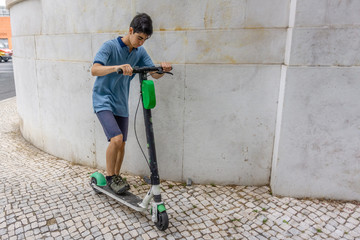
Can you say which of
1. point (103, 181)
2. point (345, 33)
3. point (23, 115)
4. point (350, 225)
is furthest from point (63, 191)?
point (345, 33)

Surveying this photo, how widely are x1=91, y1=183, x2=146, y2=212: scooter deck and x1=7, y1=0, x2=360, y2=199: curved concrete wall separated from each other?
27.0 inches

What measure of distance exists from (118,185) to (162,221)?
2.50ft

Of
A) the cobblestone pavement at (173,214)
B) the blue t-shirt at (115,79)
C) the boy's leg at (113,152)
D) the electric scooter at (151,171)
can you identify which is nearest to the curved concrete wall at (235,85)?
the cobblestone pavement at (173,214)

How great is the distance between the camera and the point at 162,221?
2697mm

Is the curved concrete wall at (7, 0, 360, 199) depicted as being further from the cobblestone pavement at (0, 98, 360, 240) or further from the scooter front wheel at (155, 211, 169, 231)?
the scooter front wheel at (155, 211, 169, 231)

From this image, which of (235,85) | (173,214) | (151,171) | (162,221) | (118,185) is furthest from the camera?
(235,85)

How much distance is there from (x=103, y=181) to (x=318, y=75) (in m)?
2.72

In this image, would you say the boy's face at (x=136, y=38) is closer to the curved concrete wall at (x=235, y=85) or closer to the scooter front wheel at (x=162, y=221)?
the curved concrete wall at (x=235, y=85)

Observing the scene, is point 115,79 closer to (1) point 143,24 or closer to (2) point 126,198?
(1) point 143,24

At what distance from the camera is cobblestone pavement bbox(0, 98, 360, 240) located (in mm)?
2750

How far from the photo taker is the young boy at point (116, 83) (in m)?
2.80

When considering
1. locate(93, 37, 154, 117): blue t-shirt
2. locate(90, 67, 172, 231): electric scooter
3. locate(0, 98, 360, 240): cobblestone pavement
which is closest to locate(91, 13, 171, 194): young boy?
locate(93, 37, 154, 117): blue t-shirt

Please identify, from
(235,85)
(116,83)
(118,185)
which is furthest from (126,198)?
(235,85)

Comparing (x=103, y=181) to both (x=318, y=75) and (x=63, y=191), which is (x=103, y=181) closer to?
(x=63, y=191)
